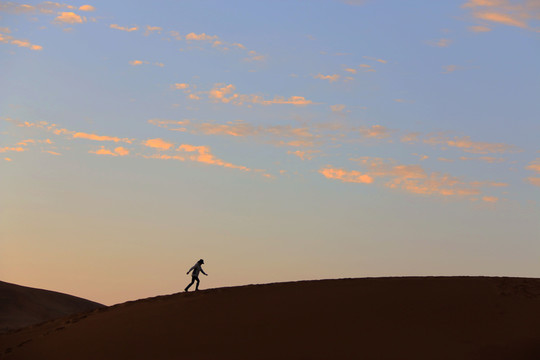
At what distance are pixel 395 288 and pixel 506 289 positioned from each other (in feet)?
12.0

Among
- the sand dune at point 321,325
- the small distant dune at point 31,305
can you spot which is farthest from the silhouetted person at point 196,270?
the small distant dune at point 31,305

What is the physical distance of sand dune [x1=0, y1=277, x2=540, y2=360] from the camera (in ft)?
69.8

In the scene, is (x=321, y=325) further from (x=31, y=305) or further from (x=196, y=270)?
(x=31, y=305)

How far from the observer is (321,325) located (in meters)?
23.5

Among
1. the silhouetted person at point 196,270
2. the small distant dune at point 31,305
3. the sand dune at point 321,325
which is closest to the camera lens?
the sand dune at point 321,325

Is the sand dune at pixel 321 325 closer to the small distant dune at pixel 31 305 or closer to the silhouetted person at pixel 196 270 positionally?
the silhouetted person at pixel 196 270

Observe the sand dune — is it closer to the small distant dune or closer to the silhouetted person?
the silhouetted person

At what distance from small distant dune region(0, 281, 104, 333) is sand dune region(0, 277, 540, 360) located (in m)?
23.1

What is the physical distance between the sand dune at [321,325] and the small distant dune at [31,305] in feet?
75.9

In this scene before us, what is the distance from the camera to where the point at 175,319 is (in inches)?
1029

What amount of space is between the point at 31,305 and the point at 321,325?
125ft

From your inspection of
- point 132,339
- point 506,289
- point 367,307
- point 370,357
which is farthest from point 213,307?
point 506,289

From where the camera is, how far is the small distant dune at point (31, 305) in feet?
169

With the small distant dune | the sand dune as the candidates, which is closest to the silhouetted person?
the sand dune
